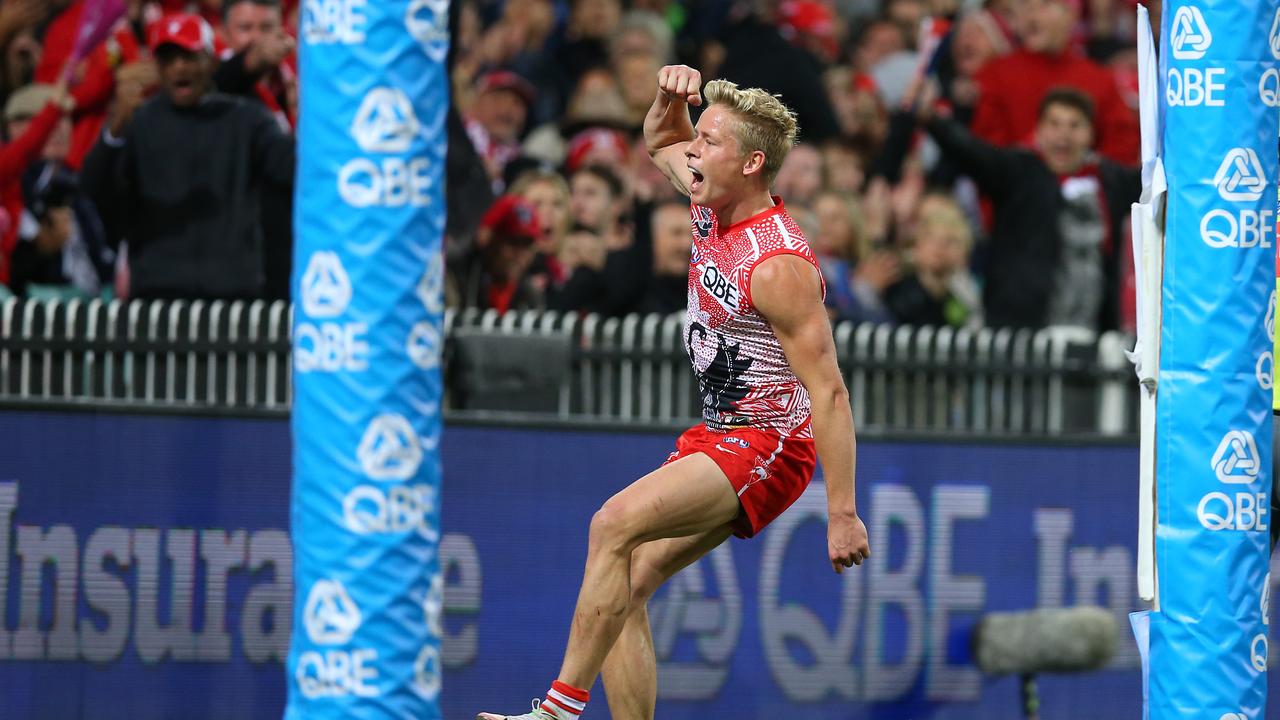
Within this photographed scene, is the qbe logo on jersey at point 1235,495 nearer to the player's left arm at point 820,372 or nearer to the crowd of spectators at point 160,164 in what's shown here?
the player's left arm at point 820,372

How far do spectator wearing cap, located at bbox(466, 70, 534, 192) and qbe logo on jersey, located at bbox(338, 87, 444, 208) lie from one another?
755 centimetres

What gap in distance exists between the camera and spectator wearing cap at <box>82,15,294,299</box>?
33.1 feet

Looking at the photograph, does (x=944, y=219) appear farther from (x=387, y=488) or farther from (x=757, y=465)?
(x=387, y=488)

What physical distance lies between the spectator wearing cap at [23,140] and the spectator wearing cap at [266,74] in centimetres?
111

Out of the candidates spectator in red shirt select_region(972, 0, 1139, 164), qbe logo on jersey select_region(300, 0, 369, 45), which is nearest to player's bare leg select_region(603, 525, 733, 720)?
qbe logo on jersey select_region(300, 0, 369, 45)

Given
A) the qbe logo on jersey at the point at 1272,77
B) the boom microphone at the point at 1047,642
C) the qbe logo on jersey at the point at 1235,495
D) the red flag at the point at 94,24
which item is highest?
the red flag at the point at 94,24

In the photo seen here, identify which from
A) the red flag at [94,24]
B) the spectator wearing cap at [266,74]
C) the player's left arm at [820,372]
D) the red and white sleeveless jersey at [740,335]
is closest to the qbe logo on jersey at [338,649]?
the player's left arm at [820,372]

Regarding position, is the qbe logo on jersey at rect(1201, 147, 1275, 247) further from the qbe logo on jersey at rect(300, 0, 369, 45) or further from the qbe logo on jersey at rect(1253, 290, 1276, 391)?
the qbe logo on jersey at rect(300, 0, 369, 45)

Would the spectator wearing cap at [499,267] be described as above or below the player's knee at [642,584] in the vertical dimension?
above

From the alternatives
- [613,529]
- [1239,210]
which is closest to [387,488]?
[613,529]

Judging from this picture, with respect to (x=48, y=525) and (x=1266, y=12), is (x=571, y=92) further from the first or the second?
(x=1266, y=12)

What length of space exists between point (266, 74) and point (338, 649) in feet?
20.6

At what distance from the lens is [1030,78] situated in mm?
13414

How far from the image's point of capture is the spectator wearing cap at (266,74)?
34.3 feet
